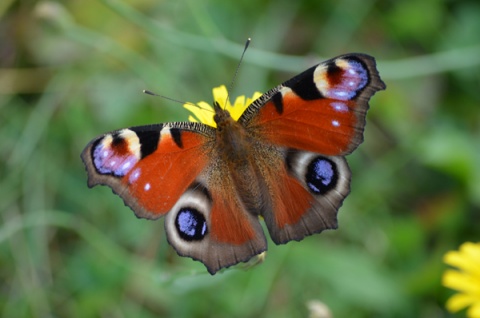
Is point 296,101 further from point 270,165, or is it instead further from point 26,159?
point 26,159

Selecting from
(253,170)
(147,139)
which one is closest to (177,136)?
(147,139)

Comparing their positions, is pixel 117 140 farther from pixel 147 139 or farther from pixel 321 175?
pixel 321 175

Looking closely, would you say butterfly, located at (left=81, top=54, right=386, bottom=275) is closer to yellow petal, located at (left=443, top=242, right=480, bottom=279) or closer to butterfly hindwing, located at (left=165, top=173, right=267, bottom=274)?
butterfly hindwing, located at (left=165, top=173, right=267, bottom=274)

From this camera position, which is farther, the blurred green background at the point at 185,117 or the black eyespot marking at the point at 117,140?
the blurred green background at the point at 185,117

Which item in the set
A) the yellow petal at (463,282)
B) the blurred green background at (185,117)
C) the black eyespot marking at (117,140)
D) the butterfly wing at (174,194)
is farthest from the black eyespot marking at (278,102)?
the yellow petal at (463,282)

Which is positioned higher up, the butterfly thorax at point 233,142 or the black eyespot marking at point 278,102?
the black eyespot marking at point 278,102

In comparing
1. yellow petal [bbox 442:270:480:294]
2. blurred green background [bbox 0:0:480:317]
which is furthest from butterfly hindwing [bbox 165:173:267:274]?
yellow petal [bbox 442:270:480:294]

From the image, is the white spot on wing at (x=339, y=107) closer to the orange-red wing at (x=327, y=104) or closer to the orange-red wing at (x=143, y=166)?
the orange-red wing at (x=327, y=104)

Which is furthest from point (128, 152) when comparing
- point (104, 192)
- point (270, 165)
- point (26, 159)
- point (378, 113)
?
point (378, 113)

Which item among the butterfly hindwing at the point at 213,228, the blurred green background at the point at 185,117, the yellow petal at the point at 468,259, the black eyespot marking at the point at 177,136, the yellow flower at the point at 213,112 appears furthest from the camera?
the blurred green background at the point at 185,117
